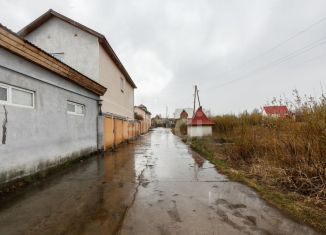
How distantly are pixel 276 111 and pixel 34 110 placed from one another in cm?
714

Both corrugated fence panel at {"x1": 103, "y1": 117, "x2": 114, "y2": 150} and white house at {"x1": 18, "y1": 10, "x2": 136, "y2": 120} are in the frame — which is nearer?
white house at {"x1": 18, "y1": 10, "x2": 136, "y2": 120}

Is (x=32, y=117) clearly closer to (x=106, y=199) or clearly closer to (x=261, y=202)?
(x=106, y=199)

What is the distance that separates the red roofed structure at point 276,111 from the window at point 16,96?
7.13m

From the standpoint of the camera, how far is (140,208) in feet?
13.1

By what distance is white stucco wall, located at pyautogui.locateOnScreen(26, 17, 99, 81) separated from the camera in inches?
461

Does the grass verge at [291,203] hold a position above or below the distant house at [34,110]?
below

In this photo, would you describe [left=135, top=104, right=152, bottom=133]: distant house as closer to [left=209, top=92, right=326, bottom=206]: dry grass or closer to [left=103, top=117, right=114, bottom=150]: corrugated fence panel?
[left=103, top=117, right=114, bottom=150]: corrugated fence panel

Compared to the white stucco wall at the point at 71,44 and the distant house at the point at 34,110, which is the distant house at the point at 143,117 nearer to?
the white stucco wall at the point at 71,44

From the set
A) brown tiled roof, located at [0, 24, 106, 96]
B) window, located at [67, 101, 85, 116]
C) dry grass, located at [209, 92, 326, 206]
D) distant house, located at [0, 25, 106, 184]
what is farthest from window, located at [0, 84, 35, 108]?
dry grass, located at [209, 92, 326, 206]

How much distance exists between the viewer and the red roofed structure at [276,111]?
6.10 m

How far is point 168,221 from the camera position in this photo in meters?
3.44

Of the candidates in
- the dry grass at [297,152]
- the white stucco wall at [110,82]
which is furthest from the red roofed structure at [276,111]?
the white stucco wall at [110,82]

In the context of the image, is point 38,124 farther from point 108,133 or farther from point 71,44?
point 71,44

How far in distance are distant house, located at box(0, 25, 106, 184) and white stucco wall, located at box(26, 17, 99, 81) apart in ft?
9.03
